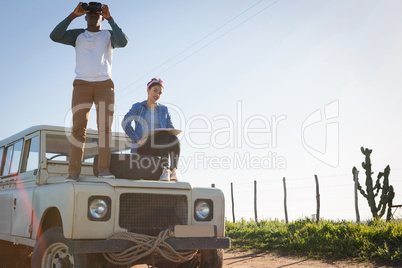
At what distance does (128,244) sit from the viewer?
13.0 feet

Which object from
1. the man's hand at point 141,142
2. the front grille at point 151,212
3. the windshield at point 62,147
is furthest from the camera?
the windshield at point 62,147

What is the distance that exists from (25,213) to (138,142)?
1626 mm

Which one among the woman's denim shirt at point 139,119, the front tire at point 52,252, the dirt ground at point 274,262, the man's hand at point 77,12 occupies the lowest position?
the dirt ground at point 274,262

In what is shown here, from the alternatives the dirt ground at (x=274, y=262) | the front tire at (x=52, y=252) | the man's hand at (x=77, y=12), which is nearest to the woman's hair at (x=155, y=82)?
the man's hand at (x=77, y=12)

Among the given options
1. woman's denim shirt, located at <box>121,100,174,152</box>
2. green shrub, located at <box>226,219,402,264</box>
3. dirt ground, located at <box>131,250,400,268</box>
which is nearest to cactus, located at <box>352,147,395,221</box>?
green shrub, located at <box>226,219,402,264</box>

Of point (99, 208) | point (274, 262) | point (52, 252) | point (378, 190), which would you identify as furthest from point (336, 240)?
point (378, 190)

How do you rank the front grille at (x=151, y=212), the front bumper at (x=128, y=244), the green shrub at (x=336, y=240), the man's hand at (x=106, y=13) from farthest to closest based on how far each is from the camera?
the green shrub at (x=336, y=240), the man's hand at (x=106, y=13), the front grille at (x=151, y=212), the front bumper at (x=128, y=244)

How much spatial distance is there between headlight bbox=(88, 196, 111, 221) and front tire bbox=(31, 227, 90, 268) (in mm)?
385

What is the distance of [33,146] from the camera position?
5.60 metres

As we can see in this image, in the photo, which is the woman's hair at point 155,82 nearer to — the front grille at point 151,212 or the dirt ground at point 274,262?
the front grille at point 151,212

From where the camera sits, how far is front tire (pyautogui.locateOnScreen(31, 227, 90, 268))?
4.11 metres

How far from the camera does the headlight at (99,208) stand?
13.0 ft

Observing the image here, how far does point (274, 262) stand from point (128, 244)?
462cm

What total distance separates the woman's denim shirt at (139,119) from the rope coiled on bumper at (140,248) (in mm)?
1375
